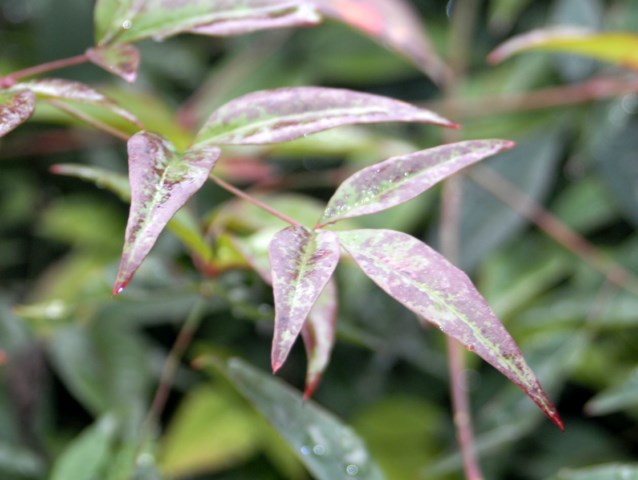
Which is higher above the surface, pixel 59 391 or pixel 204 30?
pixel 204 30

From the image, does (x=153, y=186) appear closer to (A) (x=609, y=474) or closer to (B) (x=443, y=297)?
(B) (x=443, y=297)

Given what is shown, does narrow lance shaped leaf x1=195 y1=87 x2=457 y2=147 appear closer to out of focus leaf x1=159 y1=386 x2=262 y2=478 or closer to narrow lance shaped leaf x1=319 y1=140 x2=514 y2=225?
narrow lance shaped leaf x1=319 y1=140 x2=514 y2=225

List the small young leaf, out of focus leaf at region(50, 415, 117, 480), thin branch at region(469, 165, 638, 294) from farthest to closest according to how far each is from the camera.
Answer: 1. thin branch at region(469, 165, 638, 294)
2. out of focus leaf at region(50, 415, 117, 480)
3. the small young leaf

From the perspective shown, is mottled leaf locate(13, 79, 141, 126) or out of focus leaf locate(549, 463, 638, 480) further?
out of focus leaf locate(549, 463, 638, 480)

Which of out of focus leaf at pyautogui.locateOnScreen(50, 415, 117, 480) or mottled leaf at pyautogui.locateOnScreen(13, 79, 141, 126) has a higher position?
mottled leaf at pyautogui.locateOnScreen(13, 79, 141, 126)

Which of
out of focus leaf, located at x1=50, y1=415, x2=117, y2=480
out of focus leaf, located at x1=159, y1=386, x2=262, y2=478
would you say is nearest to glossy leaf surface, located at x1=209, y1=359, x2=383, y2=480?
out of focus leaf, located at x1=50, y1=415, x2=117, y2=480

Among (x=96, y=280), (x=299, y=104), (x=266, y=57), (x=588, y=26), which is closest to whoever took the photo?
(x=299, y=104)

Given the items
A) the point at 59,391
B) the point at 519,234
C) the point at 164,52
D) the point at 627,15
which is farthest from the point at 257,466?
the point at 627,15

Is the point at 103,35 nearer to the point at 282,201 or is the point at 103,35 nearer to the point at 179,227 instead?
the point at 179,227
